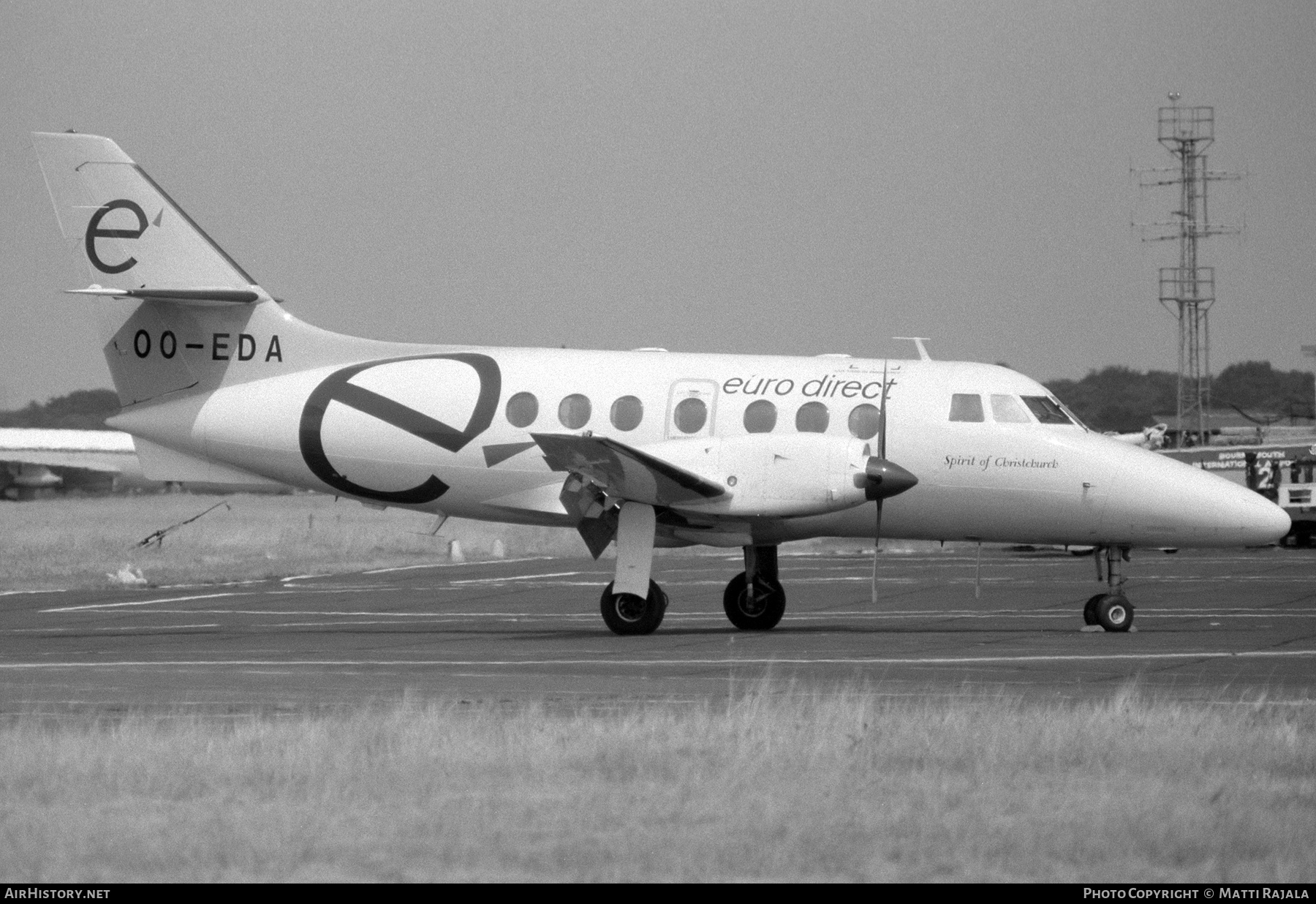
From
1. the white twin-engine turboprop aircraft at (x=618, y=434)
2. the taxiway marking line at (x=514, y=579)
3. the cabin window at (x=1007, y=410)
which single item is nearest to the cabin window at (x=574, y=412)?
the white twin-engine turboprop aircraft at (x=618, y=434)

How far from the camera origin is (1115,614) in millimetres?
22062

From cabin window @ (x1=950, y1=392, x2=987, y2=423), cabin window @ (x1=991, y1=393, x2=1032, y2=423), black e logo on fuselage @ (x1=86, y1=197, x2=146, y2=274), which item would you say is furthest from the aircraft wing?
black e logo on fuselage @ (x1=86, y1=197, x2=146, y2=274)

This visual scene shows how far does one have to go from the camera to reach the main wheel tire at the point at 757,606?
23359 mm

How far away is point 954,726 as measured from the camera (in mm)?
12812

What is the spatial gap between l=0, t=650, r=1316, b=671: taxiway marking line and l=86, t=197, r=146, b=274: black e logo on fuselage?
269 inches

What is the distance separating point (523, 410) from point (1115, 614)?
793cm

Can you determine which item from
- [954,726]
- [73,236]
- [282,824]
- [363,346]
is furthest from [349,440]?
[282,824]

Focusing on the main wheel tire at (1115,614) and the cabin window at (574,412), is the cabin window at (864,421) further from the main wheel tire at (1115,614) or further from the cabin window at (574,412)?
the main wheel tire at (1115,614)

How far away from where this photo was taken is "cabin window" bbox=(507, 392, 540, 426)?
2298cm

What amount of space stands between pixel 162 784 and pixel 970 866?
198 inches

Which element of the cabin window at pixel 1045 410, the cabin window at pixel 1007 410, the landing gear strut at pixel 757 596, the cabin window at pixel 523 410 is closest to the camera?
the cabin window at pixel 1007 410

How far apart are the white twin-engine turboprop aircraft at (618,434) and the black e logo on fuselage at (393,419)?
0.03 metres

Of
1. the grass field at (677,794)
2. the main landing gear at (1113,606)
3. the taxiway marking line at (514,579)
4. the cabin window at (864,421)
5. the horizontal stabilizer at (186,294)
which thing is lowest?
the grass field at (677,794)

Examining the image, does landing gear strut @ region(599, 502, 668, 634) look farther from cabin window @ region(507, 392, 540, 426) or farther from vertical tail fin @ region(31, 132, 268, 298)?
vertical tail fin @ region(31, 132, 268, 298)
